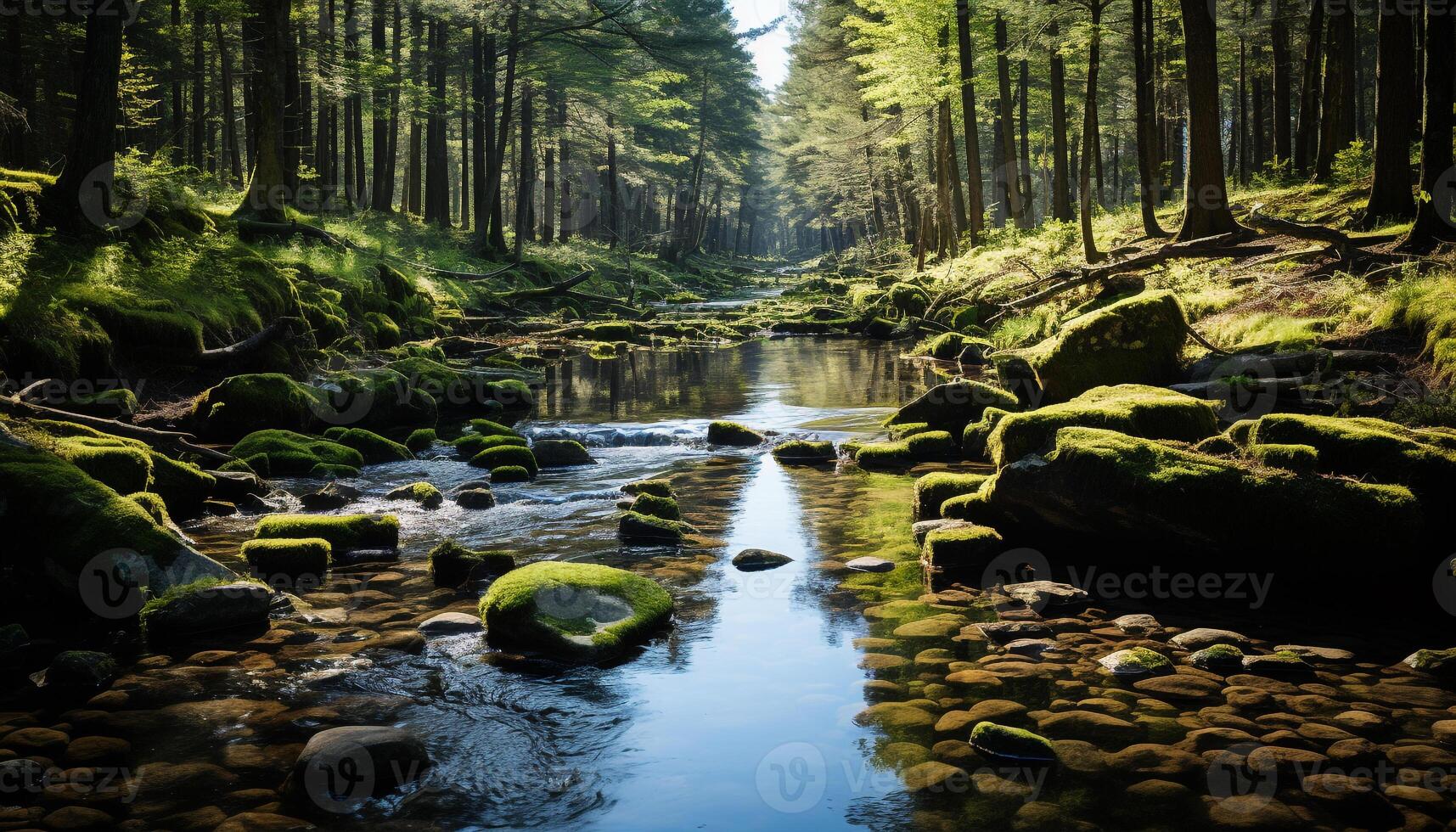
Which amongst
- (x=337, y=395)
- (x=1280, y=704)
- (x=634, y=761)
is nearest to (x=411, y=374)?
(x=337, y=395)

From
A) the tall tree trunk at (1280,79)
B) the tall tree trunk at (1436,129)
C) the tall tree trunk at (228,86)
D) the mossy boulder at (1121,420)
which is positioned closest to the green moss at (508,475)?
the mossy boulder at (1121,420)

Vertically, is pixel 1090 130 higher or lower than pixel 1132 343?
higher

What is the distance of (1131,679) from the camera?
5441 mm

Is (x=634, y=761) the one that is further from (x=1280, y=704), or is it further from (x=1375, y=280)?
(x=1375, y=280)

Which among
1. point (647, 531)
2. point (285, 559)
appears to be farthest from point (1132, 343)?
point (285, 559)

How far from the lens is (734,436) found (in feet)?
43.4

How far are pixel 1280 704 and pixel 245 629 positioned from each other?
20.1 ft

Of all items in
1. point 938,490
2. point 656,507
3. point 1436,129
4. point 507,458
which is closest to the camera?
point 938,490

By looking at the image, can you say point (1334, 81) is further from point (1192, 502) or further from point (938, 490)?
point (1192, 502)

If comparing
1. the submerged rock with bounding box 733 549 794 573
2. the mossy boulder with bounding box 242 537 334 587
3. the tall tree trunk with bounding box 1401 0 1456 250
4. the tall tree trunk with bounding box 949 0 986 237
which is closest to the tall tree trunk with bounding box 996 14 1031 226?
the tall tree trunk with bounding box 949 0 986 237

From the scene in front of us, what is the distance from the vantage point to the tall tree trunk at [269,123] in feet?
55.7

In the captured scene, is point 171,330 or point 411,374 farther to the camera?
point 411,374

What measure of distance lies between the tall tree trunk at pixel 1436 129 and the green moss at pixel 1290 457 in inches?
272

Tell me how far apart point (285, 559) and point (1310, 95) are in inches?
1003
